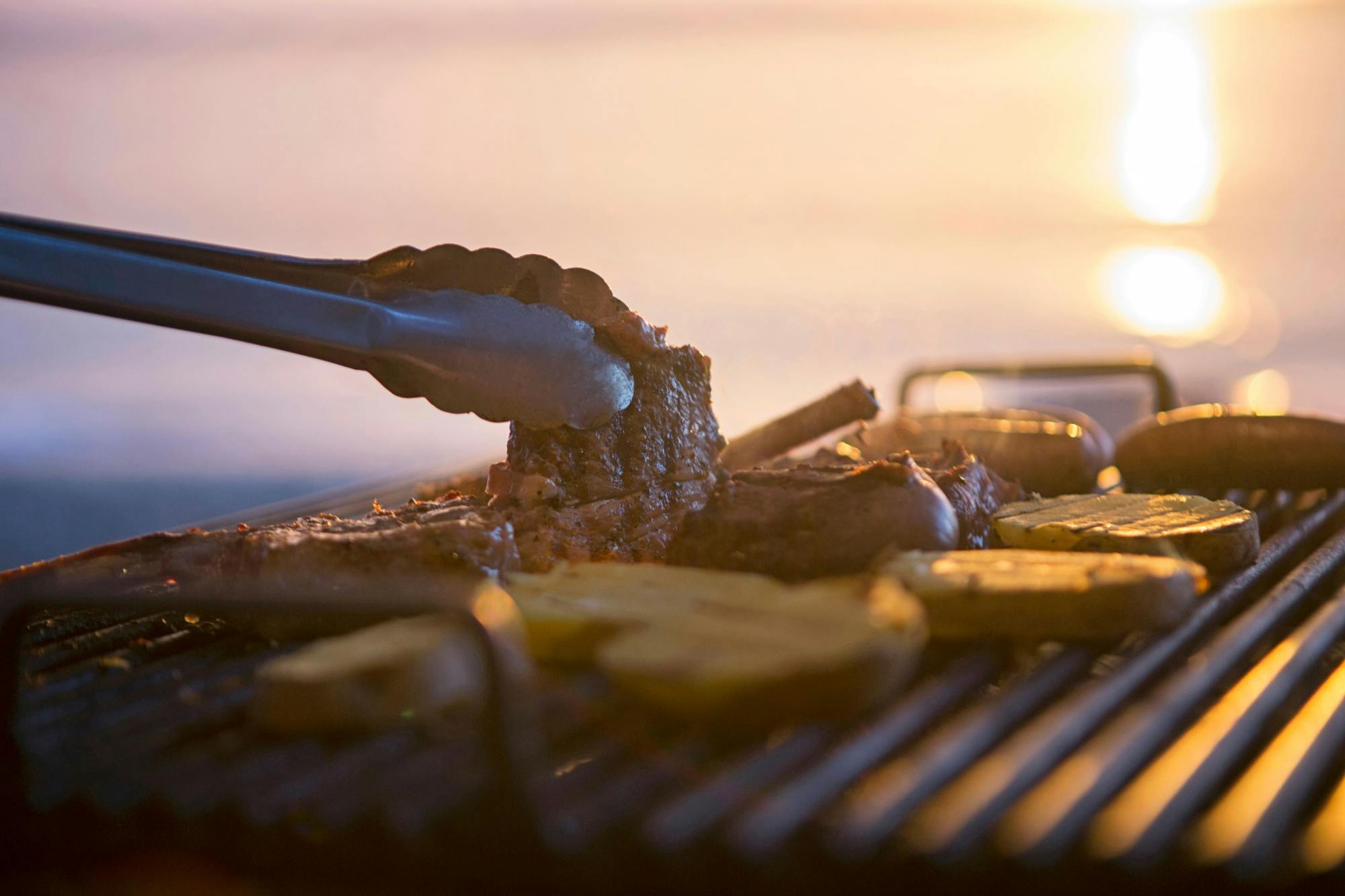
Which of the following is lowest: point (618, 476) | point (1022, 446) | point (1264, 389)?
point (1264, 389)

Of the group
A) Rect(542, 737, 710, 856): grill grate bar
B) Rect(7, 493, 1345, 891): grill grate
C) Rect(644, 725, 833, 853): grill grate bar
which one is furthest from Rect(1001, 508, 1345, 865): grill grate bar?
Rect(542, 737, 710, 856): grill grate bar

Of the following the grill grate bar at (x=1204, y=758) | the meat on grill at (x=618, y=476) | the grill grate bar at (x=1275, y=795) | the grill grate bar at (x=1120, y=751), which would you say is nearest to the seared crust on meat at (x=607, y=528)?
the meat on grill at (x=618, y=476)

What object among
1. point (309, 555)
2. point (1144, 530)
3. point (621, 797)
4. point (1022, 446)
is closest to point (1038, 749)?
point (621, 797)

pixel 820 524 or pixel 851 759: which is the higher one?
pixel 820 524

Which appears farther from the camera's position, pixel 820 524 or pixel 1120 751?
pixel 820 524

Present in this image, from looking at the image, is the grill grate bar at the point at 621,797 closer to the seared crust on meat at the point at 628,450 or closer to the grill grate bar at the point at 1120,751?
the grill grate bar at the point at 1120,751

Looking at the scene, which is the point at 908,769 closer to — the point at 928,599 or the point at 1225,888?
the point at 1225,888

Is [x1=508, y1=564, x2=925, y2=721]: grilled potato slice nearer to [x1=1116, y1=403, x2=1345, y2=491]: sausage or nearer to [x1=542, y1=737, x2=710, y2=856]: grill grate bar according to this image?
[x1=542, y1=737, x2=710, y2=856]: grill grate bar

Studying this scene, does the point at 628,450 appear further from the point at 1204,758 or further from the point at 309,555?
the point at 1204,758
